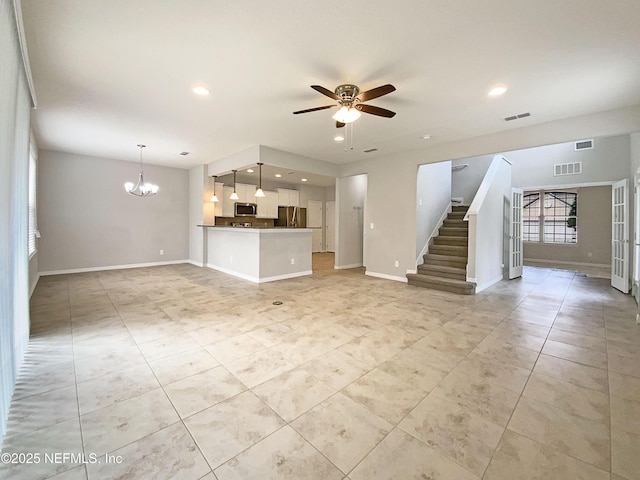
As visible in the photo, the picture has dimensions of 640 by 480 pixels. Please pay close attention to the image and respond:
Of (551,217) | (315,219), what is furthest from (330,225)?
(551,217)

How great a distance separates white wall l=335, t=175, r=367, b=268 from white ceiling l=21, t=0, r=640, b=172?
3.28m

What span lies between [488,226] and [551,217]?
5.65 meters

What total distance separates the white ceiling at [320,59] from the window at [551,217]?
21.6ft

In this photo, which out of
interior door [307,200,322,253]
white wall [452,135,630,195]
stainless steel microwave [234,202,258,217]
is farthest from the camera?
interior door [307,200,322,253]

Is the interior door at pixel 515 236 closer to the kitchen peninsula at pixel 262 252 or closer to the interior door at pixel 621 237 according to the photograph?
the interior door at pixel 621 237

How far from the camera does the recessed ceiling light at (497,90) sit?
305cm

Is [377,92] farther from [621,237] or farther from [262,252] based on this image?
[621,237]

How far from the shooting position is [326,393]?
1.98 m

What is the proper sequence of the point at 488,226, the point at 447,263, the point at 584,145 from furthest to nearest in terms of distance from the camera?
the point at 584,145
the point at 447,263
the point at 488,226

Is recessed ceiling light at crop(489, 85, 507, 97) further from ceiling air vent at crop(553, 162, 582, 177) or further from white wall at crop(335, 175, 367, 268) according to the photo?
ceiling air vent at crop(553, 162, 582, 177)

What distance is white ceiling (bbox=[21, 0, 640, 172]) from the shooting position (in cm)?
200

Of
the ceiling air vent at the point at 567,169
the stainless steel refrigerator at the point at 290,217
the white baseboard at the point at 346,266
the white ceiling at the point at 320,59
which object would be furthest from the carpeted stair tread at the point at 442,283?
Answer: the ceiling air vent at the point at 567,169

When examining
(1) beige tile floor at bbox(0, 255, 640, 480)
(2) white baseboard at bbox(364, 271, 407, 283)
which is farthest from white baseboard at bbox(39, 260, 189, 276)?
(2) white baseboard at bbox(364, 271, 407, 283)

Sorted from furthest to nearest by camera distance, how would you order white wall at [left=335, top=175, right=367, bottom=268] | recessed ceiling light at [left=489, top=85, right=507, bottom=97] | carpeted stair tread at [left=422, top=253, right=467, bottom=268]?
1. white wall at [left=335, top=175, right=367, bottom=268]
2. carpeted stair tread at [left=422, top=253, right=467, bottom=268]
3. recessed ceiling light at [left=489, top=85, right=507, bottom=97]
